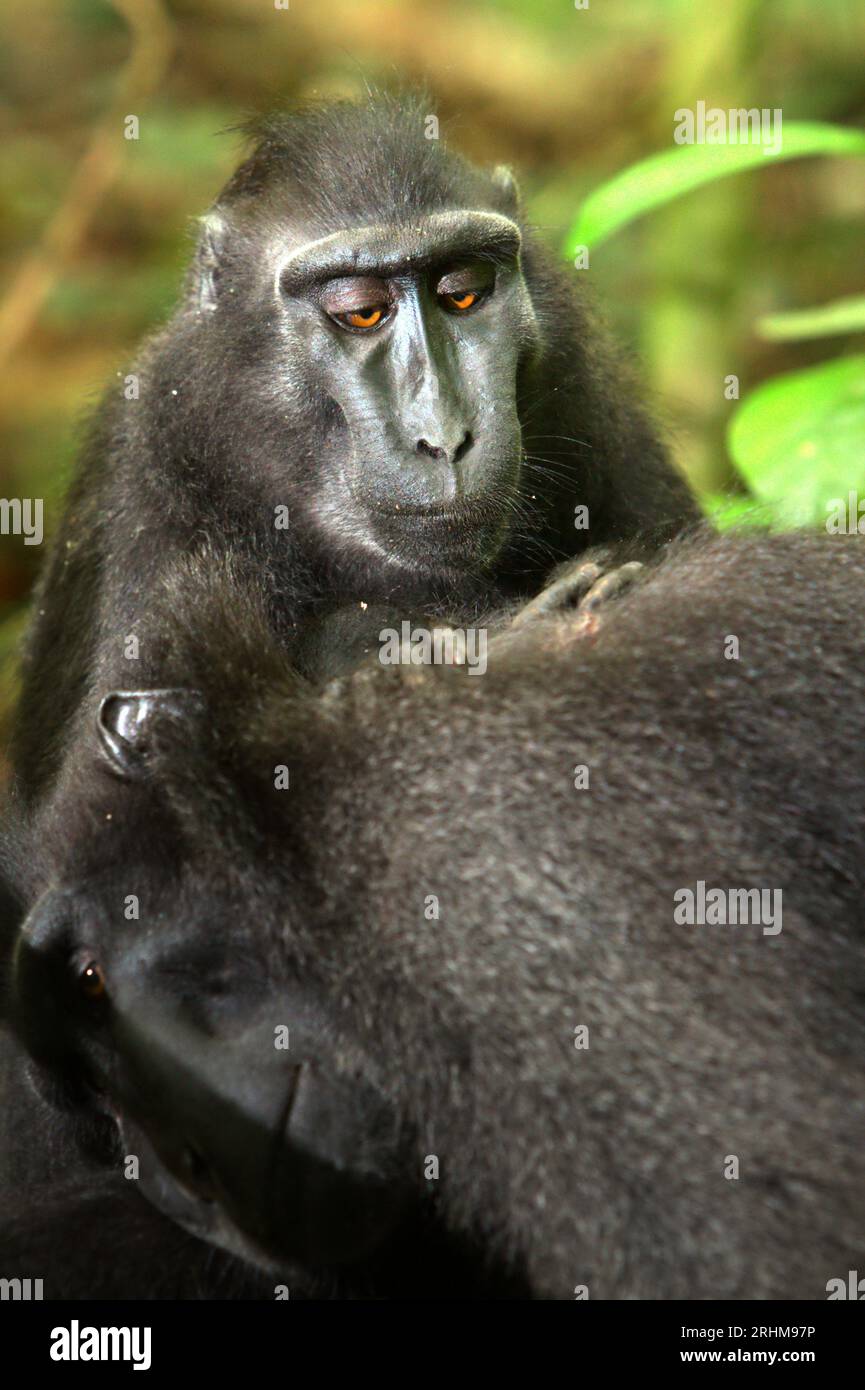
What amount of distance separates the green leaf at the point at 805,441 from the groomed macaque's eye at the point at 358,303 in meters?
1.23

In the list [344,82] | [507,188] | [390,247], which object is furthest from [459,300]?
[344,82]

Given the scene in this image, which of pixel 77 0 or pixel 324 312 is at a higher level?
pixel 77 0

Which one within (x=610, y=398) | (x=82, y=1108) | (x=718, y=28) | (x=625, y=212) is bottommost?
(x=82, y=1108)

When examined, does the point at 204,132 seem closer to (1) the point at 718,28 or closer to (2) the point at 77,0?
(2) the point at 77,0

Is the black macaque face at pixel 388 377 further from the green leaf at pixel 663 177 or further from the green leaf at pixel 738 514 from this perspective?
the green leaf at pixel 738 514

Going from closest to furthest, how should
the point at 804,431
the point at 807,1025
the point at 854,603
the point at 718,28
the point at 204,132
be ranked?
the point at 807,1025, the point at 854,603, the point at 804,431, the point at 718,28, the point at 204,132

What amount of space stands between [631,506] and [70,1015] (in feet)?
8.31

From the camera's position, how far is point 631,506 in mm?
5039

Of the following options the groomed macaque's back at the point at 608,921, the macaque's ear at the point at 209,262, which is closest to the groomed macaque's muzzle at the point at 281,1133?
the groomed macaque's back at the point at 608,921

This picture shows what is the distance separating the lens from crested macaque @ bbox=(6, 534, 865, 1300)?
8.45 feet

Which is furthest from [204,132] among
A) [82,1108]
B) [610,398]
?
[82,1108]

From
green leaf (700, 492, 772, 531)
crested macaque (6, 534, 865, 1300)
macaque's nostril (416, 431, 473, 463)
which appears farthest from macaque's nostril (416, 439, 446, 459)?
crested macaque (6, 534, 865, 1300)

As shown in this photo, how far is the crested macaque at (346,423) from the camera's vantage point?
4508mm

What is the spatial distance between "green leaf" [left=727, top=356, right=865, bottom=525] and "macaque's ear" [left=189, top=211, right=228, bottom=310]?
172 centimetres
